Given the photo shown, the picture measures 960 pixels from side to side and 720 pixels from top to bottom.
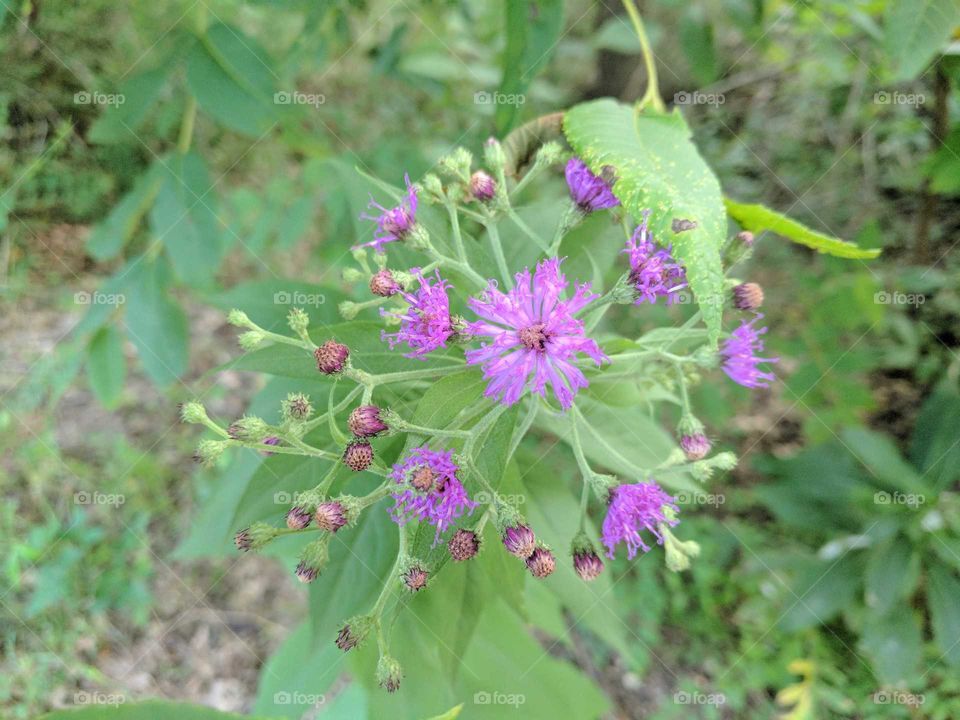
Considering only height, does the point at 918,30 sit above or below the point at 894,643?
above

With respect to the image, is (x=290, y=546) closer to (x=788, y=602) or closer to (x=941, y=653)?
Result: (x=788, y=602)

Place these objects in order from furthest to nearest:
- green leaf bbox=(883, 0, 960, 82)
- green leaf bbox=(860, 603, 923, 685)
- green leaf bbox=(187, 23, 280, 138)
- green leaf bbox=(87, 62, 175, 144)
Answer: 1. green leaf bbox=(860, 603, 923, 685)
2. green leaf bbox=(87, 62, 175, 144)
3. green leaf bbox=(187, 23, 280, 138)
4. green leaf bbox=(883, 0, 960, 82)

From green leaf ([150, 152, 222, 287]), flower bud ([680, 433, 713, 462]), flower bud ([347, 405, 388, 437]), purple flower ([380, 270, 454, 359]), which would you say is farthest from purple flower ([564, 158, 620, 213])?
green leaf ([150, 152, 222, 287])

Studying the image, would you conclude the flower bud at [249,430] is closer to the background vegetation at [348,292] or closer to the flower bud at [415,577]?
the flower bud at [415,577]

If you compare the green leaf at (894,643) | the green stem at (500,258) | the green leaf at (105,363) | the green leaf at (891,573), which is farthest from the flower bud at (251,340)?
the green leaf at (894,643)

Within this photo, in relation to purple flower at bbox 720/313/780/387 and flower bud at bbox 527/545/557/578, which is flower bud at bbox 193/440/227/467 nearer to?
flower bud at bbox 527/545/557/578

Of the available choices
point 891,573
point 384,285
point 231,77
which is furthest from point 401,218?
point 891,573

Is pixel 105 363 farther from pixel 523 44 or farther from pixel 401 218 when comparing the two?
pixel 523 44
